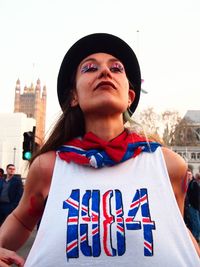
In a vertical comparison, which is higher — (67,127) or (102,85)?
(102,85)

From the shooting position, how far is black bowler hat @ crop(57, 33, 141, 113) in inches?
70.3

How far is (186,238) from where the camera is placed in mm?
1334

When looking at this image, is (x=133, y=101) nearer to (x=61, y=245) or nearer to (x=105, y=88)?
(x=105, y=88)

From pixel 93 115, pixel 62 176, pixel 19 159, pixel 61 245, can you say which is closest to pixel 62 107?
pixel 93 115

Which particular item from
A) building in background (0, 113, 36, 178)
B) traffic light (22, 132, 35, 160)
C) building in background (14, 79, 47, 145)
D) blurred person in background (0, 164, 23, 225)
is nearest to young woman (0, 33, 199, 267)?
blurred person in background (0, 164, 23, 225)

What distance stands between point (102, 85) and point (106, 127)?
0.59 feet

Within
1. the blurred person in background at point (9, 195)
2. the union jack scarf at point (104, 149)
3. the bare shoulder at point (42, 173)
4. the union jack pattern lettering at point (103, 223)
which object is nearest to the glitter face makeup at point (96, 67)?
the union jack scarf at point (104, 149)

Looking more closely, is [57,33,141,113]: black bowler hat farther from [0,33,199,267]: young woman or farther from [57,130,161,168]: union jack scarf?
[57,130,161,168]: union jack scarf

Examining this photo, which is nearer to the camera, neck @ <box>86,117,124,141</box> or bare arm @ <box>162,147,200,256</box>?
bare arm @ <box>162,147,200,256</box>

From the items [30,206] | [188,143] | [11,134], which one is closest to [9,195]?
[30,206]

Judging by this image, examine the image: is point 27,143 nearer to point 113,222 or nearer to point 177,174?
point 177,174

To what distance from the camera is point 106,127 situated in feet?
5.44

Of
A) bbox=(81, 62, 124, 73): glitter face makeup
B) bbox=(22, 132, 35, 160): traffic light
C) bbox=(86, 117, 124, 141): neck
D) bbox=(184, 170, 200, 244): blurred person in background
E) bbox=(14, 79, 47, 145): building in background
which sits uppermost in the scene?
bbox=(14, 79, 47, 145): building in background

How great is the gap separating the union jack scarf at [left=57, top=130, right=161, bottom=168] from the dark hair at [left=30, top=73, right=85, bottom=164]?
99 mm
